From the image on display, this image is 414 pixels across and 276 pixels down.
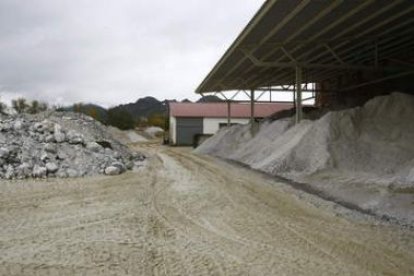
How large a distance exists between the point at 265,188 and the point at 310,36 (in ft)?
20.4

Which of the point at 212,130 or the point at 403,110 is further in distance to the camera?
the point at 212,130

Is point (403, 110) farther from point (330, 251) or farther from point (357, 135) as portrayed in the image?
point (330, 251)

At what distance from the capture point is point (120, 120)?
61.4m

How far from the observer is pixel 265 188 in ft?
39.6

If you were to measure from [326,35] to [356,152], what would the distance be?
176 inches

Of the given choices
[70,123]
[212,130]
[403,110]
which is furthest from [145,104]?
[403,110]

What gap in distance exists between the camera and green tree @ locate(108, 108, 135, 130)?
61188mm

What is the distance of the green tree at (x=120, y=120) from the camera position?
61.2 metres

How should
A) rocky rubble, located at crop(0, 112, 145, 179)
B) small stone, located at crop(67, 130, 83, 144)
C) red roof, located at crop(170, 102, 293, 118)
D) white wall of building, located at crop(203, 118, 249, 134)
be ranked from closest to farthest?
rocky rubble, located at crop(0, 112, 145, 179), small stone, located at crop(67, 130, 83, 144), white wall of building, located at crop(203, 118, 249, 134), red roof, located at crop(170, 102, 293, 118)

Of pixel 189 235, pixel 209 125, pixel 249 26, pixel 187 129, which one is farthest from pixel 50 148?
pixel 209 125

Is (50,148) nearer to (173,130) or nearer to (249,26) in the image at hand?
(249,26)

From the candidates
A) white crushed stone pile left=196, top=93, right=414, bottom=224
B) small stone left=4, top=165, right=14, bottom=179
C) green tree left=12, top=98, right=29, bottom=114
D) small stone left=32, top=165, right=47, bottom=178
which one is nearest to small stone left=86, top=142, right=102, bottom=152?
small stone left=32, top=165, right=47, bottom=178

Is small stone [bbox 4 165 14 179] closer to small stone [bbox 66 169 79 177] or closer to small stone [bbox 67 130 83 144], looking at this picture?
small stone [bbox 66 169 79 177]

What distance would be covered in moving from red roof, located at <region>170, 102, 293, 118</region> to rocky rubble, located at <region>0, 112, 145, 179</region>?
83.2 feet
